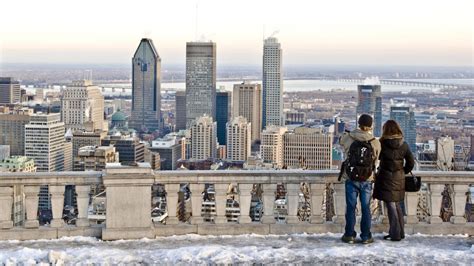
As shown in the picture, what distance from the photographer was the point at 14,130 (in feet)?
454

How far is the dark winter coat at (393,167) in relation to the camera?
9766mm

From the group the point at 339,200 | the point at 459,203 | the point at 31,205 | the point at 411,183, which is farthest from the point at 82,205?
the point at 459,203

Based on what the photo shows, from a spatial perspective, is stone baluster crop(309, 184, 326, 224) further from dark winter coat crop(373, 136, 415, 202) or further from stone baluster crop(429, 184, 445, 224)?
stone baluster crop(429, 184, 445, 224)

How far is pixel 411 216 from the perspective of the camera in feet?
34.5

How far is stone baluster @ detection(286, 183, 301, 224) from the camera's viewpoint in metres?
10.3

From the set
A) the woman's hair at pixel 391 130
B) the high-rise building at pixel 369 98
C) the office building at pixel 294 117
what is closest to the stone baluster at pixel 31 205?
the woman's hair at pixel 391 130

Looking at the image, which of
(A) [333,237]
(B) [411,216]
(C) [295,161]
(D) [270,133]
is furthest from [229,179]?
(D) [270,133]

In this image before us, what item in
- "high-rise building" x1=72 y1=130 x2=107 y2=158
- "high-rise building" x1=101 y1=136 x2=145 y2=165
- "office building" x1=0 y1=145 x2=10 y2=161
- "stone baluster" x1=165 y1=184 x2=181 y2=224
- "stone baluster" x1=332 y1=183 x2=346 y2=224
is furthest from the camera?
"high-rise building" x1=72 y1=130 x2=107 y2=158

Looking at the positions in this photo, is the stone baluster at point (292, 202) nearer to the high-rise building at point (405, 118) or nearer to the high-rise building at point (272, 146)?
the high-rise building at point (272, 146)

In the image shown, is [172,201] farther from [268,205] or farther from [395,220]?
[395,220]

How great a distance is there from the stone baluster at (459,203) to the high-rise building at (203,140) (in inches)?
4959

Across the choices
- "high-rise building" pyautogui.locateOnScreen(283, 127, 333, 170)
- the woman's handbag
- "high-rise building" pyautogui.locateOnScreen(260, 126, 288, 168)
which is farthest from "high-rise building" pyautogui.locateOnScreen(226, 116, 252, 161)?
the woman's handbag

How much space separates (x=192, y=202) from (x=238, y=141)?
136286mm

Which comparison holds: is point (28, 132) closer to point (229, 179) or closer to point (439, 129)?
point (439, 129)
